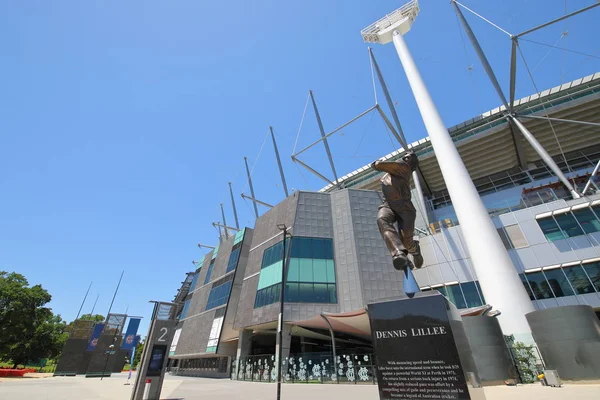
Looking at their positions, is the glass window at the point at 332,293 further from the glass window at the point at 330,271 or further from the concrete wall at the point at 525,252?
the concrete wall at the point at 525,252

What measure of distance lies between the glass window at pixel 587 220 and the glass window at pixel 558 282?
355cm

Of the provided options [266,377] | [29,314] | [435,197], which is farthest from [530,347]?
[29,314]

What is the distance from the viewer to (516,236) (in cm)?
2186

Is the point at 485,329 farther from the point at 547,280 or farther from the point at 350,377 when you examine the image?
the point at 547,280

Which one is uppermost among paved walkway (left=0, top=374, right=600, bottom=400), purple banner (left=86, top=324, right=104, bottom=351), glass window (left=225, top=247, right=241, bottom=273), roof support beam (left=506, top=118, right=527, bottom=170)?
roof support beam (left=506, top=118, right=527, bottom=170)

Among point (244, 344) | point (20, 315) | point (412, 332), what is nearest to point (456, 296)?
point (244, 344)

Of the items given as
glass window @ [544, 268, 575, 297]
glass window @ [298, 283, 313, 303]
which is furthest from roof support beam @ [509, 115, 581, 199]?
glass window @ [298, 283, 313, 303]

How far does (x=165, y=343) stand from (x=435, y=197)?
33.5m

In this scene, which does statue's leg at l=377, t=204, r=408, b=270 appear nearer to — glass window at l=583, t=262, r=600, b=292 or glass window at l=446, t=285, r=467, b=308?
glass window at l=446, t=285, r=467, b=308

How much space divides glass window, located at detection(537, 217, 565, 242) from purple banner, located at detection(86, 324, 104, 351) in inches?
1924

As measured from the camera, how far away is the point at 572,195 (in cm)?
2156

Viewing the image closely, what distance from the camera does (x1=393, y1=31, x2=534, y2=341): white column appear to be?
606 inches

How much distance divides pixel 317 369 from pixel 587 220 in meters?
21.8

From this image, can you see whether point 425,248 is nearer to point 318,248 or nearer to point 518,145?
point 318,248
